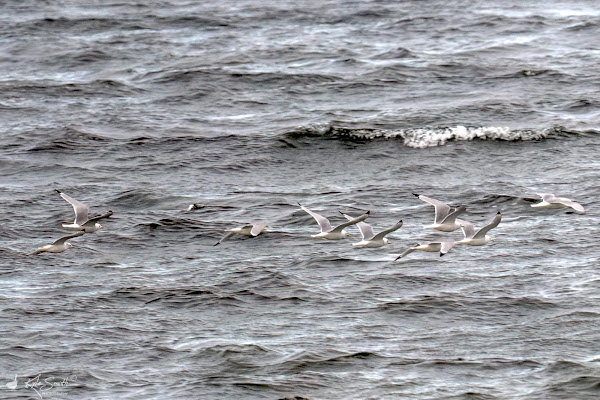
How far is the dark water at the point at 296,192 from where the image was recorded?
21672 millimetres

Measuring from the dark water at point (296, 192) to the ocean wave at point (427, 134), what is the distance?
0.07m

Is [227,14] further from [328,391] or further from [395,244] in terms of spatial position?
[328,391]

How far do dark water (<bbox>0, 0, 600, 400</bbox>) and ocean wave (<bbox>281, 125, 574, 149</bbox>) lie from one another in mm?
69

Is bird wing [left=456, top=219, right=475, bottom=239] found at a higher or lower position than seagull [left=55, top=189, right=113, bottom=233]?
lower

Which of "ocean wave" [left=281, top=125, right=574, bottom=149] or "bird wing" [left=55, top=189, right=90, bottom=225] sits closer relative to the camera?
"bird wing" [left=55, top=189, right=90, bottom=225]

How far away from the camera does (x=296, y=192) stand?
98.2 feet

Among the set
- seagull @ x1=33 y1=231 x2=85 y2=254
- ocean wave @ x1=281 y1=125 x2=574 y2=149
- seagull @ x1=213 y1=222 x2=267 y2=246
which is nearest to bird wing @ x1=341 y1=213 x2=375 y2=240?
seagull @ x1=213 y1=222 x2=267 y2=246

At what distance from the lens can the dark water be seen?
21672mm

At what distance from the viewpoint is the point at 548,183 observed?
29.3m

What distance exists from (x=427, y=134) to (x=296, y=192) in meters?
5.07

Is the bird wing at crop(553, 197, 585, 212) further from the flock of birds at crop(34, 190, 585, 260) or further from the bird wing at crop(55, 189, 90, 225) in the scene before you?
the bird wing at crop(55, 189, 90, 225)

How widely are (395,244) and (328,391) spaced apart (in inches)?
263

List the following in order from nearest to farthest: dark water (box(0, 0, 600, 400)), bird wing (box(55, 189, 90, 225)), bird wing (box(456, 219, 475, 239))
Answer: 1. dark water (box(0, 0, 600, 400))
2. bird wing (box(456, 219, 475, 239))
3. bird wing (box(55, 189, 90, 225))

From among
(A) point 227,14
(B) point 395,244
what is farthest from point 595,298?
(A) point 227,14
